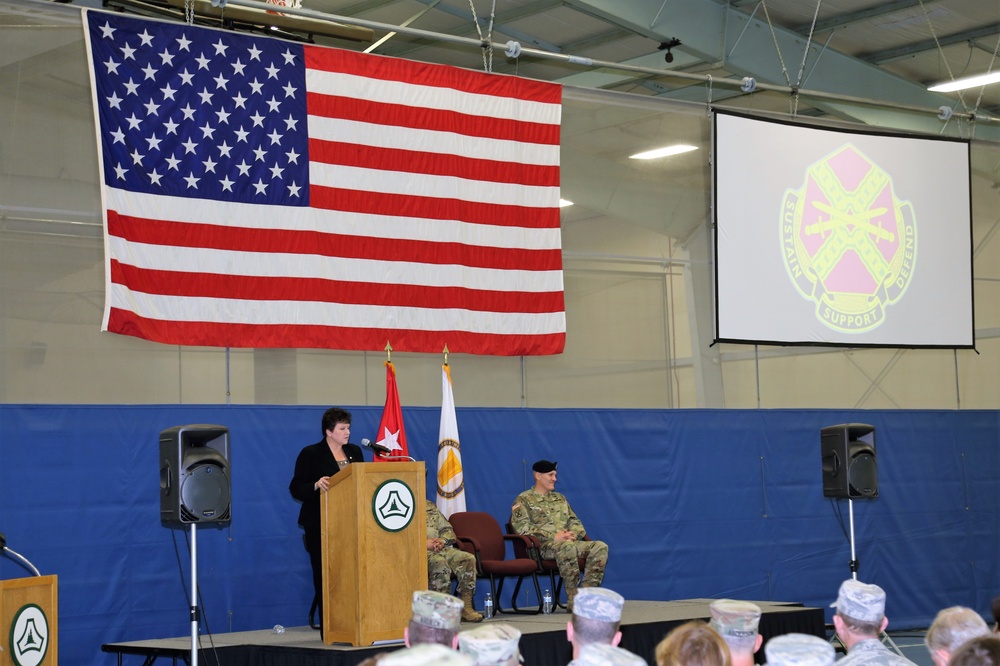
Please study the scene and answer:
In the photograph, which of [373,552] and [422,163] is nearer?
[373,552]

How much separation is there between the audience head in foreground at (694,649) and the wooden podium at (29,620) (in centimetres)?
355

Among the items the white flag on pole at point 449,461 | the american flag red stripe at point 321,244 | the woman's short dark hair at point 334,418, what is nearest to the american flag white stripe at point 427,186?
the american flag red stripe at point 321,244

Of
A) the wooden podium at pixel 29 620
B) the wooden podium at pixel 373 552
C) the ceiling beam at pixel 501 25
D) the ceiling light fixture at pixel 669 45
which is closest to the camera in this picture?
the wooden podium at pixel 29 620

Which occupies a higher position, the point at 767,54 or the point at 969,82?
the point at 767,54

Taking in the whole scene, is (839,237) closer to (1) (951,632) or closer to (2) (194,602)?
(2) (194,602)

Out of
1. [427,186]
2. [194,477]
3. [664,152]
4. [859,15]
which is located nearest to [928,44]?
[859,15]

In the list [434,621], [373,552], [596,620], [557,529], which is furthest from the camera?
[557,529]

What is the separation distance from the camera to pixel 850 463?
8.20 m

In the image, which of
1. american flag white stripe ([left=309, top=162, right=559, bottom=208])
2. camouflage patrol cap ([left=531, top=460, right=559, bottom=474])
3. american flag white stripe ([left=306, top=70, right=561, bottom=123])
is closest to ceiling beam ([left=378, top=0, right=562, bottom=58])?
american flag white stripe ([left=306, top=70, right=561, bottom=123])

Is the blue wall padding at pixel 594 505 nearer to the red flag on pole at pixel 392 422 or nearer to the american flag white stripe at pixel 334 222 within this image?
the red flag on pole at pixel 392 422

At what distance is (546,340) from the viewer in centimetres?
909

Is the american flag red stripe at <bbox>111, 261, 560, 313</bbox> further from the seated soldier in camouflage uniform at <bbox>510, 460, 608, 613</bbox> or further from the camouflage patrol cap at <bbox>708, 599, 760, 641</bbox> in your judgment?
the camouflage patrol cap at <bbox>708, 599, 760, 641</bbox>

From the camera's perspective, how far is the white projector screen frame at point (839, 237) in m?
9.91

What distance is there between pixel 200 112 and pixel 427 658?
628 cm
